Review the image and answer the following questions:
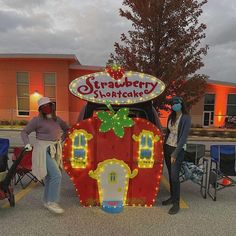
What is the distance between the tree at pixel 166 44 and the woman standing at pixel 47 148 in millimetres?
8949

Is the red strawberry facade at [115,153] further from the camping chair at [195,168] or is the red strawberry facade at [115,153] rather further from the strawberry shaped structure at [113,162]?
the camping chair at [195,168]

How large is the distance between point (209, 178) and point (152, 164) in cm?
144

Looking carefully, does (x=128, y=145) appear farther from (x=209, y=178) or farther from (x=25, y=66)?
(x=25, y=66)

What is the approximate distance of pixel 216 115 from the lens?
2778 centimetres

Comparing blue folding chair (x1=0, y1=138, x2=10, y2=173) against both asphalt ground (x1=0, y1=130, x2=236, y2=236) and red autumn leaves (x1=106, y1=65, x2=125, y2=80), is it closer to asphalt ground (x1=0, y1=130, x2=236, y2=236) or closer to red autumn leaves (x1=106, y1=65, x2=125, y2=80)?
asphalt ground (x1=0, y1=130, x2=236, y2=236)

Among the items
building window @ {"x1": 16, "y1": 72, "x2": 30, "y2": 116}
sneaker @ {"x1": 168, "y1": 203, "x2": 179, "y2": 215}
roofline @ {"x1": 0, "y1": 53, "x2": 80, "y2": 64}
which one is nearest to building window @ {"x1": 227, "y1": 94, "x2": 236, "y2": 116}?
roofline @ {"x1": 0, "y1": 53, "x2": 80, "y2": 64}

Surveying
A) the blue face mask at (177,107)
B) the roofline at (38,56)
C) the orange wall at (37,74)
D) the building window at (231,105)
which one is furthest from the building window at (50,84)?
the blue face mask at (177,107)

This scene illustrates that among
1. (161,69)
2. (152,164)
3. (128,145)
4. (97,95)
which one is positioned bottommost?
(152,164)

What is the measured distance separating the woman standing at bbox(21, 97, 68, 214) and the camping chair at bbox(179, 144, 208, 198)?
2.39 m

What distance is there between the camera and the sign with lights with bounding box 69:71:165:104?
4.47m

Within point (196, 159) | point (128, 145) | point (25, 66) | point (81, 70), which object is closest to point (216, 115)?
point (81, 70)

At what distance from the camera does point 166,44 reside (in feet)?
41.9

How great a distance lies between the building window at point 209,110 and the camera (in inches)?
1075

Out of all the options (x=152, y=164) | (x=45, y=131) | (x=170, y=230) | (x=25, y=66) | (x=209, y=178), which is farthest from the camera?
(x=25, y=66)
